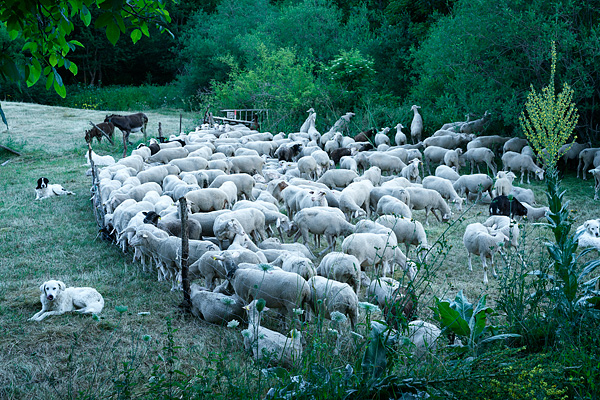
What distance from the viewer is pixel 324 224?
8.35 m

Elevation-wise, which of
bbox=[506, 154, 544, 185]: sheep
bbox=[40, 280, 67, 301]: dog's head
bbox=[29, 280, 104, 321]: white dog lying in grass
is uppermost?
bbox=[506, 154, 544, 185]: sheep

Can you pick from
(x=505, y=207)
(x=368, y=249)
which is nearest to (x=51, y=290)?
(x=368, y=249)

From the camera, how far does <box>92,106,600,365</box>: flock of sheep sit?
5.47 meters

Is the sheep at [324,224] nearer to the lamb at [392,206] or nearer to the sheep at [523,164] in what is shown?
the lamb at [392,206]

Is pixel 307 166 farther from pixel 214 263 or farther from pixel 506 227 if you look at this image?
pixel 214 263

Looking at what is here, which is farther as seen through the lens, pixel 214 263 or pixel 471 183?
pixel 471 183

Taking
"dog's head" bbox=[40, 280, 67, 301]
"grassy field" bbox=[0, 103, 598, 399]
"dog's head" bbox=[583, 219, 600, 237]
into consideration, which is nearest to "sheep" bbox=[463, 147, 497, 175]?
"grassy field" bbox=[0, 103, 598, 399]

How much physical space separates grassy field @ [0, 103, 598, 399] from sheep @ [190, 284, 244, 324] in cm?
12

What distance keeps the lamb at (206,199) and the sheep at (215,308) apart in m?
3.82

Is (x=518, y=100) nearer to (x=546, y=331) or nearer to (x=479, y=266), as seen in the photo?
(x=479, y=266)

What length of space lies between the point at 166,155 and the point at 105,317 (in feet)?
30.2

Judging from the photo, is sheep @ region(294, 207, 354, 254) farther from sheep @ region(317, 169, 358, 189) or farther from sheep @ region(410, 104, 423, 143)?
sheep @ region(410, 104, 423, 143)

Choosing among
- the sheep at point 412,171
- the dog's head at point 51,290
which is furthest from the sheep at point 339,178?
the dog's head at point 51,290

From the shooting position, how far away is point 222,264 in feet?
20.5
